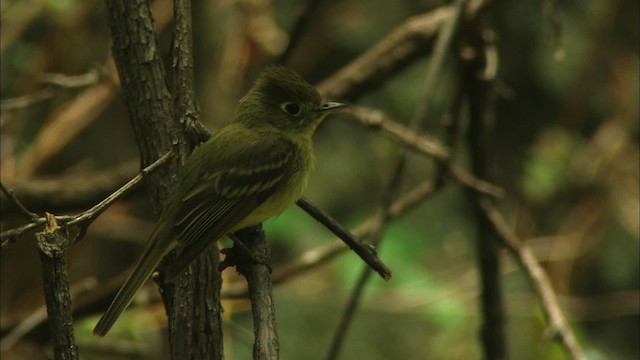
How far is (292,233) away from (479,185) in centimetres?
192

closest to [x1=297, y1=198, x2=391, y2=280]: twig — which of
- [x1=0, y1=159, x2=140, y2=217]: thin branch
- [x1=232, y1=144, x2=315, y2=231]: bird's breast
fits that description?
[x1=232, y1=144, x2=315, y2=231]: bird's breast

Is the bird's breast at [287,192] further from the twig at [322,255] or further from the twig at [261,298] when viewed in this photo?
the twig at [322,255]

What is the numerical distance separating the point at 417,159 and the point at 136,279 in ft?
14.7

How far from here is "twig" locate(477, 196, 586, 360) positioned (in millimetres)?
3584

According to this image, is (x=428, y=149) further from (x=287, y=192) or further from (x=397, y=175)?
(x=287, y=192)

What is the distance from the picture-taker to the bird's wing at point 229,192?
2.85 metres

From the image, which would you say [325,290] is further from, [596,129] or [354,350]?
[596,129]

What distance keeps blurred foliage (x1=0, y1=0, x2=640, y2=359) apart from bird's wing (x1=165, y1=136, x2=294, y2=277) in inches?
75.0

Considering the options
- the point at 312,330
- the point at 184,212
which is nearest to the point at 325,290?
the point at 312,330

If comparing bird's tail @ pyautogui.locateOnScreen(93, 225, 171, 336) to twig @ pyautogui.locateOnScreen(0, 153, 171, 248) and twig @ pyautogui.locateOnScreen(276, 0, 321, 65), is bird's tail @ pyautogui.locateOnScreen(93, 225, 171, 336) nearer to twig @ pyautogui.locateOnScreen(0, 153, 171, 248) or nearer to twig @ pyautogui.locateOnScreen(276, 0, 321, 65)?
twig @ pyautogui.locateOnScreen(0, 153, 171, 248)

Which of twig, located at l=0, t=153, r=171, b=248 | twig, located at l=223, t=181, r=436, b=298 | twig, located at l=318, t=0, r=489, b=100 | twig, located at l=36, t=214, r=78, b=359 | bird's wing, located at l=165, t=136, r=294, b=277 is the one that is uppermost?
twig, located at l=318, t=0, r=489, b=100

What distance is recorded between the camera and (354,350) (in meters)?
6.22

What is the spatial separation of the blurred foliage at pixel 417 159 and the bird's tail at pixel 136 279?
95.0 inches

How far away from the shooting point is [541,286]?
151 inches
